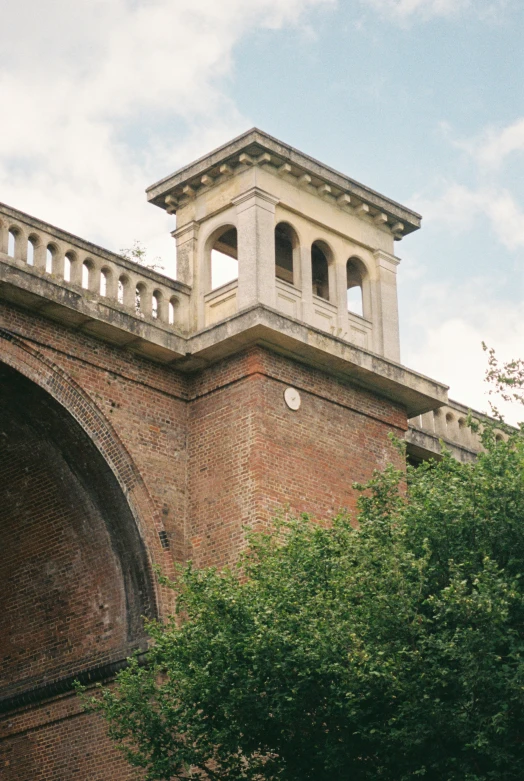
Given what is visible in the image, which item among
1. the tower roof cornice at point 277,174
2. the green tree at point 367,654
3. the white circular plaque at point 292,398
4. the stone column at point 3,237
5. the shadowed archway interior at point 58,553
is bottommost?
the green tree at point 367,654

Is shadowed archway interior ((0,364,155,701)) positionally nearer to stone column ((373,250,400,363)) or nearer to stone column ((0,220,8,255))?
stone column ((0,220,8,255))

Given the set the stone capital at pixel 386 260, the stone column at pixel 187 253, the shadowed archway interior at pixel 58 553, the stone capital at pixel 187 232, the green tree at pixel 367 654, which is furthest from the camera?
the stone capital at pixel 386 260

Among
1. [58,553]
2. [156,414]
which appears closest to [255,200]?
[156,414]

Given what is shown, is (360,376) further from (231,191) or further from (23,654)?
(23,654)

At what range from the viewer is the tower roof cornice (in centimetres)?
1969

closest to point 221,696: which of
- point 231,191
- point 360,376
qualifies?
point 360,376

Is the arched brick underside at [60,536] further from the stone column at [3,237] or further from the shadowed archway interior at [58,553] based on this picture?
the stone column at [3,237]

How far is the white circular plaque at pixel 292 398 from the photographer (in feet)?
62.8

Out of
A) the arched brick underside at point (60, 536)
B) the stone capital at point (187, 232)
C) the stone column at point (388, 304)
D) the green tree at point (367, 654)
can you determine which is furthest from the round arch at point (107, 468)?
the stone column at point (388, 304)

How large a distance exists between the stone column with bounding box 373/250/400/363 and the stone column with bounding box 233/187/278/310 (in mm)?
2276

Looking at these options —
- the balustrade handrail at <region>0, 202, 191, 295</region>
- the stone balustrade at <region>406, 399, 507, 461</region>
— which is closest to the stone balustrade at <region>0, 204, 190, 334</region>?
the balustrade handrail at <region>0, 202, 191, 295</region>

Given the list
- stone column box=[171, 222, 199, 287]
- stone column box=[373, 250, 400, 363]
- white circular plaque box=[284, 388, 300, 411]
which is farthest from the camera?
stone column box=[373, 250, 400, 363]

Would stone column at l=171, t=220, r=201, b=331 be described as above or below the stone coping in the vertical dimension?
above

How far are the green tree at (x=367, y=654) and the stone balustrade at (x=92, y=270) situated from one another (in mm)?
4830
